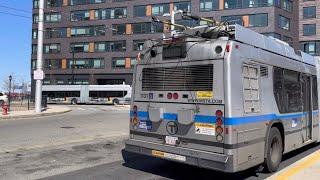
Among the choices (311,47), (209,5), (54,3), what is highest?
(54,3)

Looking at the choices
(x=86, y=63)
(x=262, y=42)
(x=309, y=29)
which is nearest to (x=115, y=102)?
(x=86, y=63)

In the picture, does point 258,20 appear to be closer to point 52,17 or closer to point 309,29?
point 309,29

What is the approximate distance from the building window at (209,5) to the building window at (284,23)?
408 inches

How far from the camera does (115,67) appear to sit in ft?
287

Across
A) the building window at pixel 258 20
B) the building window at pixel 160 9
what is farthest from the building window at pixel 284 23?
the building window at pixel 160 9

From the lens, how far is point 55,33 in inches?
3649

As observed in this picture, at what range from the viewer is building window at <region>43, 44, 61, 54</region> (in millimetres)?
92875

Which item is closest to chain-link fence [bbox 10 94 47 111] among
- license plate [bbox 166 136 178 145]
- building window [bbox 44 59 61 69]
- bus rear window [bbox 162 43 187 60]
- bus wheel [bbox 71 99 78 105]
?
bus wheel [bbox 71 99 78 105]

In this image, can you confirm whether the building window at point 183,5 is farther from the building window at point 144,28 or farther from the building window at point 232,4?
the building window at point 232,4

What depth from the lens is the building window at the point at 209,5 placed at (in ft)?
257

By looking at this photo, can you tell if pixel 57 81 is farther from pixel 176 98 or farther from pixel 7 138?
pixel 176 98

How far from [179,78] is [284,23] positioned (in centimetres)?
7244

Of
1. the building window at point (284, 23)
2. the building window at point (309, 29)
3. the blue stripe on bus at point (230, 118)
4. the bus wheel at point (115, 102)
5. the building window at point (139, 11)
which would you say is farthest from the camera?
the building window at point (139, 11)

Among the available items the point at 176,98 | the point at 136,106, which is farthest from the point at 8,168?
the point at 176,98
